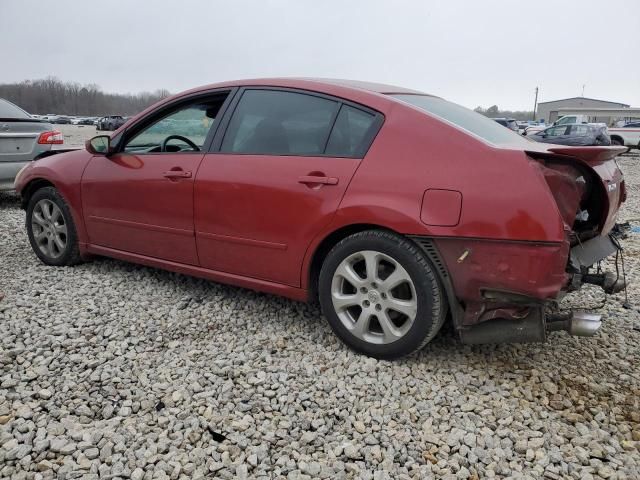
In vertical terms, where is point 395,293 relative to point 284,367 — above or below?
above

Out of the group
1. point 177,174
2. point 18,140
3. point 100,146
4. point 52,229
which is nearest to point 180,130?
point 177,174

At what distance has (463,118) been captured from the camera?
3129mm

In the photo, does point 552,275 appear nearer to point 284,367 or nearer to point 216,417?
point 284,367

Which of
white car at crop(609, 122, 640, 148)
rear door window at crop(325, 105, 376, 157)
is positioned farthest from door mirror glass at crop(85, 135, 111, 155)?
white car at crop(609, 122, 640, 148)


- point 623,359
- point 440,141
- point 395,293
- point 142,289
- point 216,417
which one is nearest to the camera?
point 216,417

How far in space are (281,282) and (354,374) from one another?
0.75 m

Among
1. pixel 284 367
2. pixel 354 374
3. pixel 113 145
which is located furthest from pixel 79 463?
pixel 113 145

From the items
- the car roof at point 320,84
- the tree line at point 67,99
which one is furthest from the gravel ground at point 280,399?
the tree line at point 67,99

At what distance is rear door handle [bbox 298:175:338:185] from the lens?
292 cm

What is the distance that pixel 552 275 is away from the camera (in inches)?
98.6

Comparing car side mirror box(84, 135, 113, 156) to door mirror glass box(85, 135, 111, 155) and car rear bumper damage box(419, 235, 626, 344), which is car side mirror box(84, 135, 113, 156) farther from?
car rear bumper damage box(419, 235, 626, 344)

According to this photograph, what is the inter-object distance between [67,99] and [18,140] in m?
93.9

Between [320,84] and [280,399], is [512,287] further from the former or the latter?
[320,84]

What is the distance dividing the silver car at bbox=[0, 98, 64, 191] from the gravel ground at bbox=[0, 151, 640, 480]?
394 centimetres
